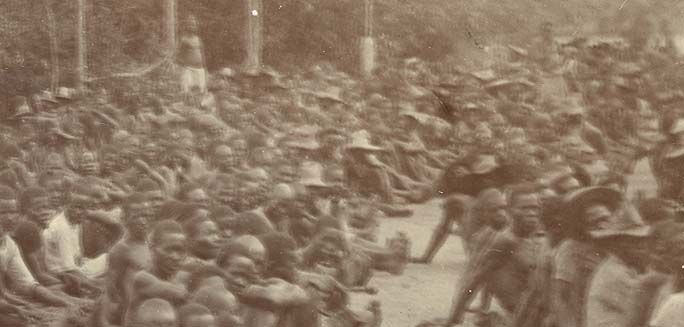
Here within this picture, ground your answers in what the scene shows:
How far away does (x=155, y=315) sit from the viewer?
3.77m

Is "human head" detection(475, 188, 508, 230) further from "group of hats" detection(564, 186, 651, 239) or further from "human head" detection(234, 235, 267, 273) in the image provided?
"human head" detection(234, 235, 267, 273)

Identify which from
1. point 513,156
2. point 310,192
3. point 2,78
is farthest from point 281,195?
point 2,78

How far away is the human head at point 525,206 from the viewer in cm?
360

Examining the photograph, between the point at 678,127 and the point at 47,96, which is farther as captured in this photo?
the point at 47,96

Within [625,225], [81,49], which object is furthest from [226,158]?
[625,225]

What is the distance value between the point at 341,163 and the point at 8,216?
5.15 ft

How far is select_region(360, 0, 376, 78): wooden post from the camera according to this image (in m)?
3.65

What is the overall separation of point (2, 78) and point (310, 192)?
5.00ft

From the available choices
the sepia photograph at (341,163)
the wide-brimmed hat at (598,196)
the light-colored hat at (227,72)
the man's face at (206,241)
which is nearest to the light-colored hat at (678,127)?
the sepia photograph at (341,163)

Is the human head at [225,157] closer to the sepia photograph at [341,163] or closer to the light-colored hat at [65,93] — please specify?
the sepia photograph at [341,163]

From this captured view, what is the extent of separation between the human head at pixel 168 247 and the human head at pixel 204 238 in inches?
2.1

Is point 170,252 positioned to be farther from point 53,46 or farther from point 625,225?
point 625,225

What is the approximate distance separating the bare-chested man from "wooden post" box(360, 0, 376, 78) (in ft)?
2.69

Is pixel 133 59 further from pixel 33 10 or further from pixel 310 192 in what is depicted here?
pixel 310 192
